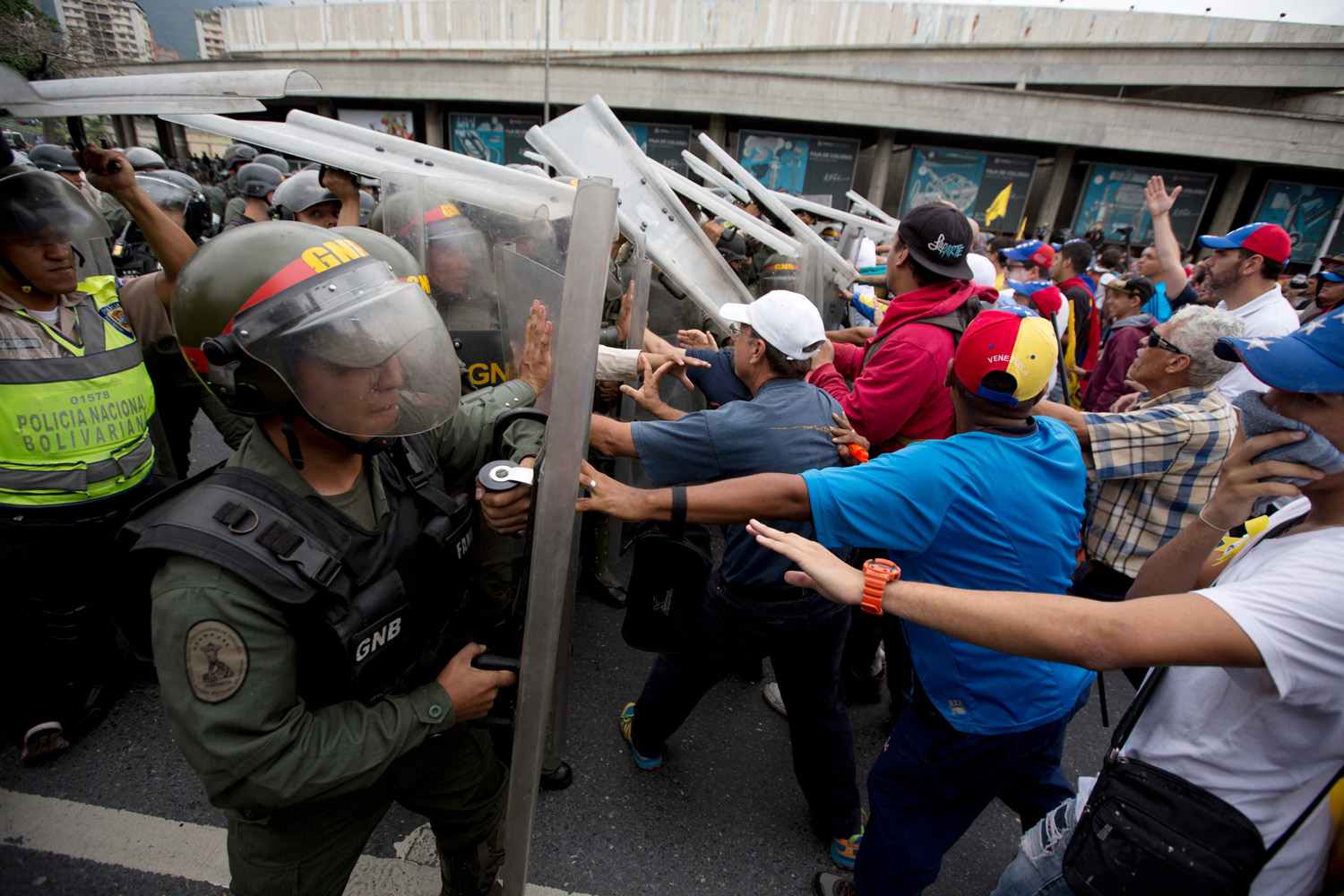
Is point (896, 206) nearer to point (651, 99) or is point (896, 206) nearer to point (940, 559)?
point (651, 99)

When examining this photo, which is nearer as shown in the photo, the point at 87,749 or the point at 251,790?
the point at 251,790

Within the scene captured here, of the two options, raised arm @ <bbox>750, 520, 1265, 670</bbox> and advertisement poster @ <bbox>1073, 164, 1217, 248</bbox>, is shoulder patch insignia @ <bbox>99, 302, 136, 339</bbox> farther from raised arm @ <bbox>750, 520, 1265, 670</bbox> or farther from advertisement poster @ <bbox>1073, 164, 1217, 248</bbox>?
advertisement poster @ <bbox>1073, 164, 1217, 248</bbox>

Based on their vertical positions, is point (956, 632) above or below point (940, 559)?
above

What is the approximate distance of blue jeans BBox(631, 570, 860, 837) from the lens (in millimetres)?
2219

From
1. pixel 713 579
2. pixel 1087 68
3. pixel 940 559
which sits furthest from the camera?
pixel 1087 68

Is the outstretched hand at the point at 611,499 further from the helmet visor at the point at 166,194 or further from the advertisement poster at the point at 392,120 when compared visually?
the advertisement poster at the point at 392,120

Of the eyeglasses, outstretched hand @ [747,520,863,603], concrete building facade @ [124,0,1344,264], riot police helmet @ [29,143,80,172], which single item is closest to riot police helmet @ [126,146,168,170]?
riot police helmet @ [29,143,80,172]

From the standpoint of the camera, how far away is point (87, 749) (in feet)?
8.43

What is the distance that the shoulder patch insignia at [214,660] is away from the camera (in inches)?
42.6

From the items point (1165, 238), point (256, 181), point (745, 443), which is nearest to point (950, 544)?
point (745, 443)

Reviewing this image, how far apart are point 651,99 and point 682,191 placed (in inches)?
797

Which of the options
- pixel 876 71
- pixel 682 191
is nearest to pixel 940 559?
pixel 682 191

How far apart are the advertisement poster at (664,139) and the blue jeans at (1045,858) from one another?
23.5 metres

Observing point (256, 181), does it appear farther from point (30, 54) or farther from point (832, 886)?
point (832, 886)
